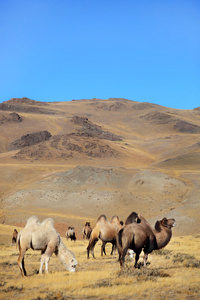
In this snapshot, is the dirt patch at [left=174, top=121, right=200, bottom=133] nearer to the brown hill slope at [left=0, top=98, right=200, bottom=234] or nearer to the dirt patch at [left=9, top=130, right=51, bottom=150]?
the brown hill slope at [left=0, top=98, right=200, bottom=234]

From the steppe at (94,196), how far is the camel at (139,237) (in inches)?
33.5

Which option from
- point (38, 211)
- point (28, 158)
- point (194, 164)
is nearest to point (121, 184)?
Answer: point (38, 211)

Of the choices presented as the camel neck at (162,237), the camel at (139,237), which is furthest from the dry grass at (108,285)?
the camel neck at (162,237)

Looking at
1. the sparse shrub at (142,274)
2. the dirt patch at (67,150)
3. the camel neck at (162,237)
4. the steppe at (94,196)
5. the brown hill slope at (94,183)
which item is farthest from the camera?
the dirt patch at (67,150)

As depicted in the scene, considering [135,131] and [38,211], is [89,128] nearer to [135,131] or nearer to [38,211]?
[135,131]

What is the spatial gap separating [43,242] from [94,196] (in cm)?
4970

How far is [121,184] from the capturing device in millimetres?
71375

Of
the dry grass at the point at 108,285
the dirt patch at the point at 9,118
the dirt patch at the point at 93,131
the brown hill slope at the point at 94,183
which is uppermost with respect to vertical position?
the dirt patch at the point at 9,118

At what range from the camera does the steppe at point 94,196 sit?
36.9 ft

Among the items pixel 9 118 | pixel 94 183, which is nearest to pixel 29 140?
pixel 9 118

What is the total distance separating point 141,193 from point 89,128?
296 feet

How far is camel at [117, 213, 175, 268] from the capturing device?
12453mm

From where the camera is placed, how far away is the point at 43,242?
13414 millimetres

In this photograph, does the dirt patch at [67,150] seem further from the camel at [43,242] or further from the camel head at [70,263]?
the camel head at [70,263]
